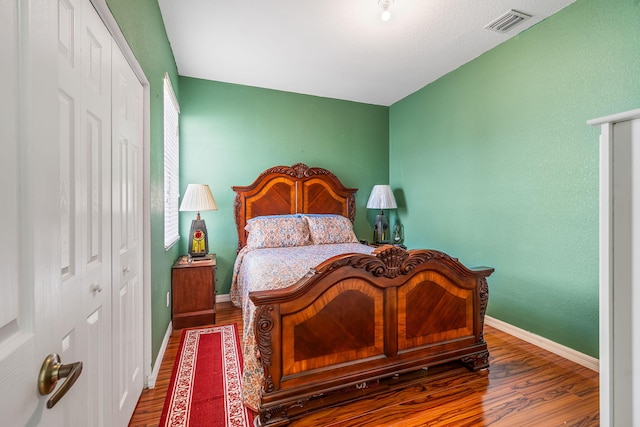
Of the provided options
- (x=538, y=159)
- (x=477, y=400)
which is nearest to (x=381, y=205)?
(x=538, y=159)

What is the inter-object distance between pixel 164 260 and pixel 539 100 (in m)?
3.55

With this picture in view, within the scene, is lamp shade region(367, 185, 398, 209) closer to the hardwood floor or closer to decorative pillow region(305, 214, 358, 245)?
decorative pillow region(305, 214, 358, 245)

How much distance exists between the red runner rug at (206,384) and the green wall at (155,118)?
0.25m

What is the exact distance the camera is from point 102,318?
1229mm

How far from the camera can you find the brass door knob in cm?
58

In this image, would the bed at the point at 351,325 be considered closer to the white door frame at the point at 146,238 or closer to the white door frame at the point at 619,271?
the white door frame at the point at 146,238

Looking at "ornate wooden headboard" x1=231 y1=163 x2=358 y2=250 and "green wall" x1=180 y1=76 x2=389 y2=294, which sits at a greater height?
"green wall" x1=180 y1=76 x2=389 y2=294

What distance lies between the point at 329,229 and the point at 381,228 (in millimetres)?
981

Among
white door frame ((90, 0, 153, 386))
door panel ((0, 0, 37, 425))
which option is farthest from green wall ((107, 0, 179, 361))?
door panel ((0, 0, 37, 425))

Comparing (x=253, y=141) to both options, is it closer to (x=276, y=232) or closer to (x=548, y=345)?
(x=276, y=232)

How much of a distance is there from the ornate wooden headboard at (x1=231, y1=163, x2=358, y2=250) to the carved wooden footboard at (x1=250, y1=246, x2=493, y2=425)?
2.18 m

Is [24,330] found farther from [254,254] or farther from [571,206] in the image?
[571,206]

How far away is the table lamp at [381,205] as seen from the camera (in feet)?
13.1

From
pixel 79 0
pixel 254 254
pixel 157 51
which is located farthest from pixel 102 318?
pixel 157 51
